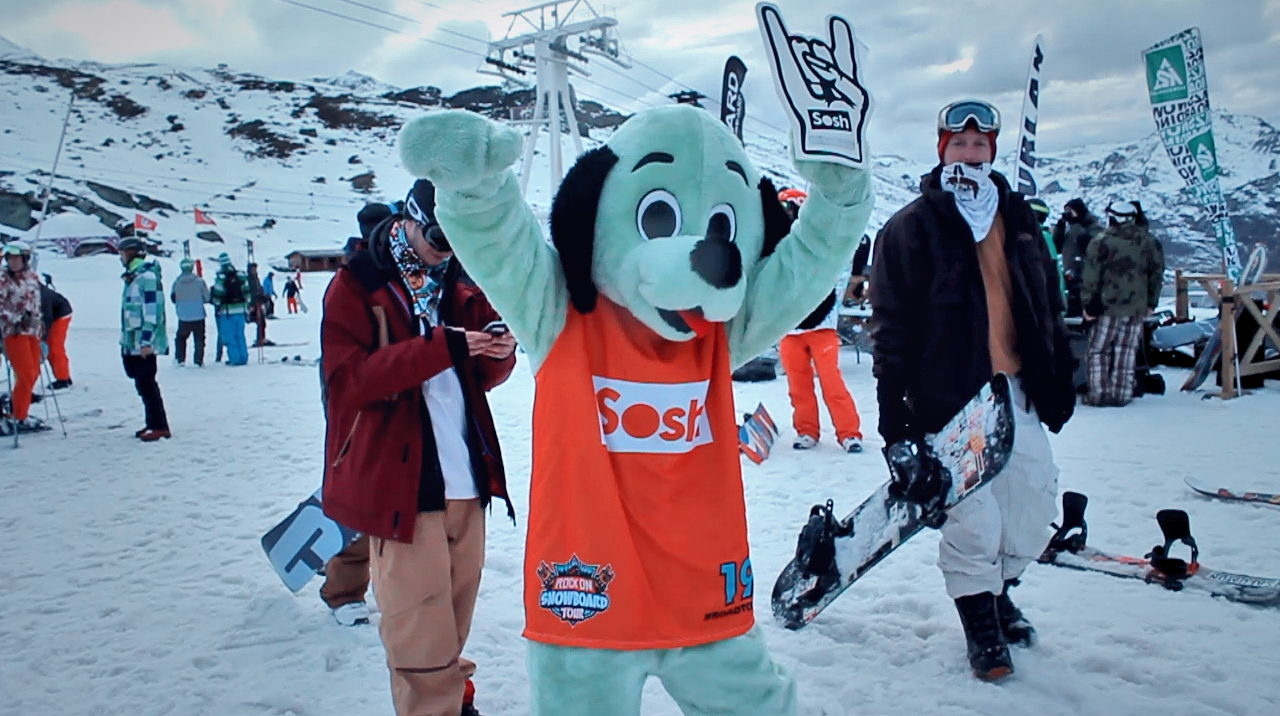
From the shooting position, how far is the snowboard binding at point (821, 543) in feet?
10.4

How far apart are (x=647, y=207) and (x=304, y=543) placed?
2.66 metres

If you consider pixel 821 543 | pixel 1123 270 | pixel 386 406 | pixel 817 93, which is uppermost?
pixel 817 93

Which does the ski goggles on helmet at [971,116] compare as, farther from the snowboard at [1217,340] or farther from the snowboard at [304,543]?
the snowboard at [1217,340]

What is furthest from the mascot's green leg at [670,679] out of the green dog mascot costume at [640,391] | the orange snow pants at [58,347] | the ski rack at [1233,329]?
the orange snow pants at [58,347]

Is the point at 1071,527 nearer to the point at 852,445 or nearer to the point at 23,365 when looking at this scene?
the point at 852,445

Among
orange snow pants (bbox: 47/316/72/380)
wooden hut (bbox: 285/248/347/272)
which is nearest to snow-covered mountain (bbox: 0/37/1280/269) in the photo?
wooden hut (bbox: 285/248/347/272)

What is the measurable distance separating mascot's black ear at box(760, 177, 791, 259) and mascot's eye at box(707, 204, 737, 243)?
0.11 metres

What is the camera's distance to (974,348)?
2713 millimetres

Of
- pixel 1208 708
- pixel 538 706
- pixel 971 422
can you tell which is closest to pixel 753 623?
pixel 538 706

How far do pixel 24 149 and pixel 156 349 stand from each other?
214 feet

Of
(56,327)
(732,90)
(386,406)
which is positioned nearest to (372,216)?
(386,406)

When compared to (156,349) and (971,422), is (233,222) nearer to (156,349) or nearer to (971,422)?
(156,349)

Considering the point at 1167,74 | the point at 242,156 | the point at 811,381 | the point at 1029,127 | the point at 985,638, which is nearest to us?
the point at 985,638

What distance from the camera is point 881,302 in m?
2.85
